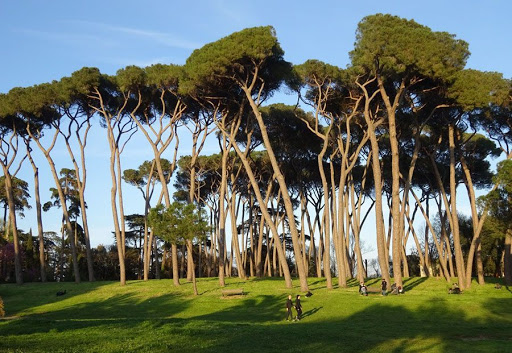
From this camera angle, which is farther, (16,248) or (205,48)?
(16,248)

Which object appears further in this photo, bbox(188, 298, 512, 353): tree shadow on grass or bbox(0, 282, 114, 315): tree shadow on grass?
bbox(0, 282, 114, 315): tree shadow on grass

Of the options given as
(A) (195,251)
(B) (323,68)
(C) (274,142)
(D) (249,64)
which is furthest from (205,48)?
(A) (195,251)

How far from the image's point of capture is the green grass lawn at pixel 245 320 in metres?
15.8

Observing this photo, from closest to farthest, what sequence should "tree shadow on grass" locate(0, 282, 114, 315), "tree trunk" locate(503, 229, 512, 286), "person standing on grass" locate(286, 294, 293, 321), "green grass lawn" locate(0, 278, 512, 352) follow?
"green grass lawn" locate(0, 278, 512, 352), "person standing on grass" locate(286, 294, 293, 321), "tree shadow on grass" locate(0, 282, 114, 315), "tree trunk" locate(503, 229, 512, 286)

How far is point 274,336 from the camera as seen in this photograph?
17219 mm

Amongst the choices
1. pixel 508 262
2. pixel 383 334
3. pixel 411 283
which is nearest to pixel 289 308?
pixel 383 334

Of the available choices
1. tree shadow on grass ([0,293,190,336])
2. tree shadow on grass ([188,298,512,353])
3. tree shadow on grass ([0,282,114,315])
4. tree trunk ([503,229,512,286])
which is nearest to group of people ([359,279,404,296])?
tree shadow on grass ([188,298,512,353])

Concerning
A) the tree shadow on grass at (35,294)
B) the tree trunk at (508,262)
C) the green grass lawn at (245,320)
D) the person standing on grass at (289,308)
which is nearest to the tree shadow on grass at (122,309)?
the green grass lawn at (245,320)

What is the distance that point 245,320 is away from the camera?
2469 centimetres

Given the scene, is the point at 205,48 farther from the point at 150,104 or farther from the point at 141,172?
the point at 141,172

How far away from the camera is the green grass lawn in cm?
1582

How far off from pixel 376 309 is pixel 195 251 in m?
44.5

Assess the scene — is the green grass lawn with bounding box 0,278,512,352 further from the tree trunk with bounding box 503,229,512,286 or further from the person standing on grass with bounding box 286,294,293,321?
the tree trunk with bounding box 503,229,512,286

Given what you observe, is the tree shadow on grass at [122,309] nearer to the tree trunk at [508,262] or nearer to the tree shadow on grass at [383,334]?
the tree shadow on grass at [383,334]
